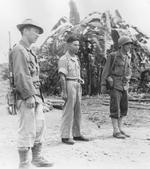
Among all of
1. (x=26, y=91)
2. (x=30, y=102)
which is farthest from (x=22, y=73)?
(x=30, y=102)

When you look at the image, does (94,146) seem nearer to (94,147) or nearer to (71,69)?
(94,147)

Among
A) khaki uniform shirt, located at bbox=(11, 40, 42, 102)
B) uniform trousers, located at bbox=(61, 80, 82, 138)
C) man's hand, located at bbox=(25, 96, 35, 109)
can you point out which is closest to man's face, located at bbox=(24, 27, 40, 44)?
khaki uniform shirt, located at bbox=(11, 40, 42, 102)

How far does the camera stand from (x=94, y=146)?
211 inches

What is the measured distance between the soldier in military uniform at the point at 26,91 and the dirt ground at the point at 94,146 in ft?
1.43

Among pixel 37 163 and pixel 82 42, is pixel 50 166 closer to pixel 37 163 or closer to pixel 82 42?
pixel 37 163

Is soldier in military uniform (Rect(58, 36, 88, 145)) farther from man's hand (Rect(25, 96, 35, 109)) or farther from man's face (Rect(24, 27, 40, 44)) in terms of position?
man's hand (Rect(25, 96, 35, 109))

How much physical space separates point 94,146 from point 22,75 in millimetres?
1985

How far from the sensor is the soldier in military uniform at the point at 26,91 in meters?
3.97

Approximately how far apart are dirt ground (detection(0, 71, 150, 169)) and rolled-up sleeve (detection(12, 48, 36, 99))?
975 millimetres

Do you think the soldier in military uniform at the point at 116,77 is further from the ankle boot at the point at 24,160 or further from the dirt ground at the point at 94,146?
the ankle boot at the point at 24,160

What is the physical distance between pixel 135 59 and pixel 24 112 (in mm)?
7982

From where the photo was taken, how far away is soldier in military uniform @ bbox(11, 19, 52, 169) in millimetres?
3969

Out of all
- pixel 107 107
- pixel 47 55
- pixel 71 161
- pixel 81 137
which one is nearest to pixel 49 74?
pixel 47 55

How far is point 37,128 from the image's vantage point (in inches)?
168
